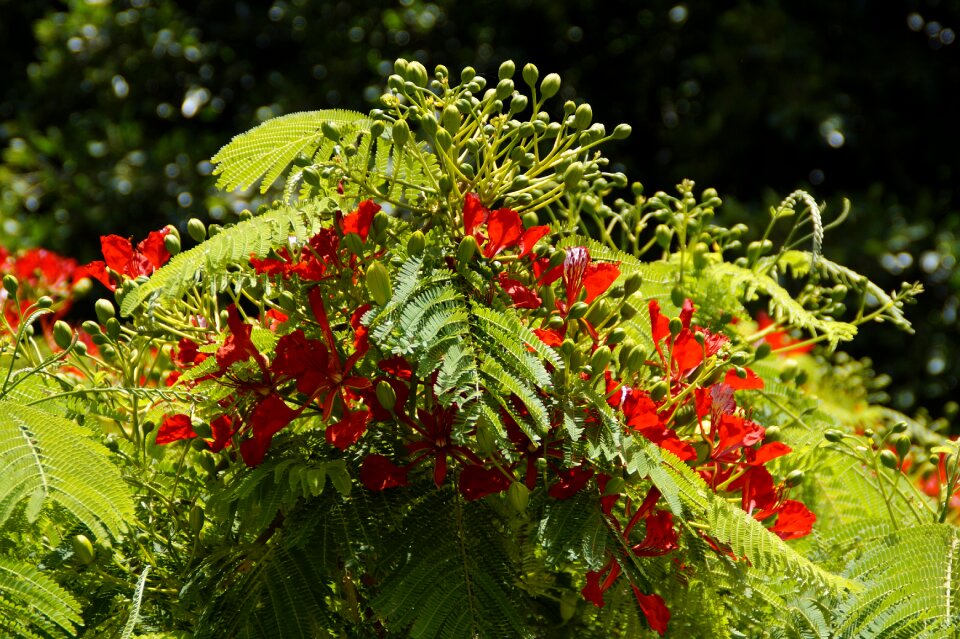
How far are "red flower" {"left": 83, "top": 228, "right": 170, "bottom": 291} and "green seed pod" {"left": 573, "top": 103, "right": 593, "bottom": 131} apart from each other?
16.5 inches

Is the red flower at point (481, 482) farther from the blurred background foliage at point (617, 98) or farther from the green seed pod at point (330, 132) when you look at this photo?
the blurred background foliage at point (617, 98)

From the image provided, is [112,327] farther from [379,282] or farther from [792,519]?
[792,519]

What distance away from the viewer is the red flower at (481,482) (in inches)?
38.3

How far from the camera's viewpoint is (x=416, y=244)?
956 mm

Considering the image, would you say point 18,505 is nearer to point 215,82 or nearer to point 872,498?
point 872,498

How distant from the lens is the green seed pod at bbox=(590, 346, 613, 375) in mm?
966

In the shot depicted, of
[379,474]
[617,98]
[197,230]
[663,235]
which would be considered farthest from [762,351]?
[617,98]

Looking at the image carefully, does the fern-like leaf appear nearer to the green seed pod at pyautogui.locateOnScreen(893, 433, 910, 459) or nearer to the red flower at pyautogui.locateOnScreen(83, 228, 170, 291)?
the red flower at pyautogui.locateOnScreen(83, 228, 170, 291)

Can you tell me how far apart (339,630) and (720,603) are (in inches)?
13.7

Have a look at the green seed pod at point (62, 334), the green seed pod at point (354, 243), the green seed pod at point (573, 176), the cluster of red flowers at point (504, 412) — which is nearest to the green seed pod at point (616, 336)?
the cluster of red flowers at point (504, 412)

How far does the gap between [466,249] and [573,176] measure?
0.12m

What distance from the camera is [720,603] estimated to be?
1034 mm

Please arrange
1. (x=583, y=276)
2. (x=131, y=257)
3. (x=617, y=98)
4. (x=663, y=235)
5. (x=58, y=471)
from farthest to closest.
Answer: (x=617, y=98), (x=663, y=235), (x=131, y=257), (x=583, y=276), (x=58, y=471)

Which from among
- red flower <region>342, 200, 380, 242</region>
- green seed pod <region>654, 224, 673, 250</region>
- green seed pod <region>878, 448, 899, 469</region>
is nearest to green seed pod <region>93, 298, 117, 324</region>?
red flower <region>342, 200, 380, 242</region>
